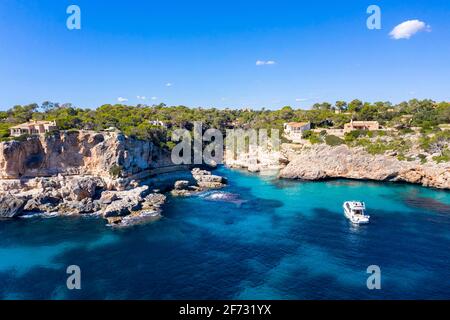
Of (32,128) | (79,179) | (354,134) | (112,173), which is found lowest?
(79,179)

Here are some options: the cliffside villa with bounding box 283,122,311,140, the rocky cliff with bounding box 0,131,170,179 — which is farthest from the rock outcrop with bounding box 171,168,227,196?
the cliffside villa with bounding box 283,122,311,140

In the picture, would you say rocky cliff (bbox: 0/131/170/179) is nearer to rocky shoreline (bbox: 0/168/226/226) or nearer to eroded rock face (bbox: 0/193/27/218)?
rocky shoreline (bbox: 0/168/226/226)

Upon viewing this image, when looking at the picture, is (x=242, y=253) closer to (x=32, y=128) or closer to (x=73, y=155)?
(x=73, y=155)

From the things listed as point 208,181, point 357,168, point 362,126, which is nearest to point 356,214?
point 357,168

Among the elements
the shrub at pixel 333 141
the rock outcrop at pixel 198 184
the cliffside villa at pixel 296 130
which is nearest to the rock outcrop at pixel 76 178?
the rock outcrop at pixel 198 184

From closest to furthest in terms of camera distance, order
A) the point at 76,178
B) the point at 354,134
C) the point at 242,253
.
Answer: the point at 242,253
the point at 76,178
the point at 354,134

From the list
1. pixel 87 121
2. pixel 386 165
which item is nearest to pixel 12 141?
pixel 87 121
